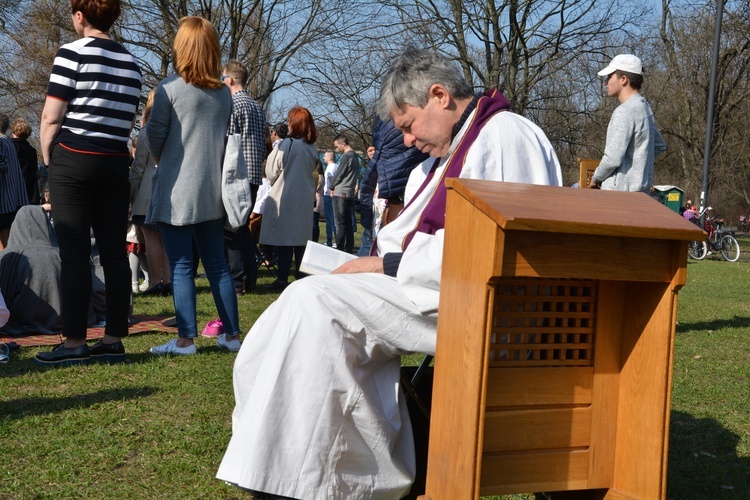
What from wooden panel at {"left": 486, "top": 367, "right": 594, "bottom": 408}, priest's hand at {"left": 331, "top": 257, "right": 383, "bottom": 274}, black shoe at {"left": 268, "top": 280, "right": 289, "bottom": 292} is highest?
priest's hand at {"left": 331, "top": 257, "right": 383, "bottom": 274}

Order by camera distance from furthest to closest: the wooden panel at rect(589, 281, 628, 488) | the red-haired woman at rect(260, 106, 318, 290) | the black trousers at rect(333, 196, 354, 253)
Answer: the black trousers at rect(333, 196, 354, 253), the red-haired woman at rect(260, 106, 318, 290), the wooden panel at rect(589, 281, 628, 488)

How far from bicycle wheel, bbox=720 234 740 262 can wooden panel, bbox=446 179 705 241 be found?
17.9m

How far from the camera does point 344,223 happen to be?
1318 centimetres

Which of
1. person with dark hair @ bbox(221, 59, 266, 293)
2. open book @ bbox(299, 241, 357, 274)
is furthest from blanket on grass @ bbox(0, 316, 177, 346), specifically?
open book @ bbox(299, 241, 357, 274)

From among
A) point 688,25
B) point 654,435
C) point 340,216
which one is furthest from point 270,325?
point 688,25

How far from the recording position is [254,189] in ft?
26.5

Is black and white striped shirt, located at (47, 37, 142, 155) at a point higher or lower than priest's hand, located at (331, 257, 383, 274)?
higher

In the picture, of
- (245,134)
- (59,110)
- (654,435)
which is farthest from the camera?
(245,134)

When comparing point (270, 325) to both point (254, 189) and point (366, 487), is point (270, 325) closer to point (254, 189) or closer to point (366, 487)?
point (366, 487)

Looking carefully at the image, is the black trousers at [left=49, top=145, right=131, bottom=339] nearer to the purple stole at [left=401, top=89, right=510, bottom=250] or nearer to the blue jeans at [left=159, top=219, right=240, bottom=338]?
the blue jeans at [left=159, top=219, right=240, bottom=338]

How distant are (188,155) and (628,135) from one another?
9.99ft

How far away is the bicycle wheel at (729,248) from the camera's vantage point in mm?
18906

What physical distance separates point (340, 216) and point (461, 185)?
10988mm

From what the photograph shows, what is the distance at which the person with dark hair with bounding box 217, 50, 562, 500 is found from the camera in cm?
265
